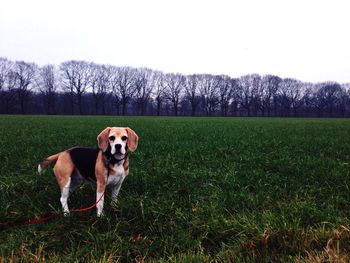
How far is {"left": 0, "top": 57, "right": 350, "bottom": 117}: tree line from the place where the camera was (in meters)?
87.7

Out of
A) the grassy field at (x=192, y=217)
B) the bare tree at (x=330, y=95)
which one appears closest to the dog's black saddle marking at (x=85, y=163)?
the grassy field at (x=192, y=217)

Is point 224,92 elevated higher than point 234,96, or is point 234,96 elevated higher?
point 224,92

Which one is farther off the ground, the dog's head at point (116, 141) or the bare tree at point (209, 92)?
the bare tree at point (209, 92)

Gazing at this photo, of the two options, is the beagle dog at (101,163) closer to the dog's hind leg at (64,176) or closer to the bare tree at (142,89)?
the dog's hind leg at (64,176)

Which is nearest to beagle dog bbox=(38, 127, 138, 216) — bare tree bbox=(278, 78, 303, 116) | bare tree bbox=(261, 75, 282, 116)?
bare tree bbox=(261, 75, 282, 116)

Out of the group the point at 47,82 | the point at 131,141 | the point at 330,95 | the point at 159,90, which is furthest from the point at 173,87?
the point at 131,141

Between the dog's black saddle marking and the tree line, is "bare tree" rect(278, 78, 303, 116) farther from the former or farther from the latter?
the dog's black saddle marking

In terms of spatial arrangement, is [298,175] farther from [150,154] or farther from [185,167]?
[150,154]

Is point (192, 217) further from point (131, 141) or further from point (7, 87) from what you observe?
point (7, 87)

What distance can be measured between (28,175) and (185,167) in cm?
374

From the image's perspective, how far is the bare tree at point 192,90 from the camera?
341 ft

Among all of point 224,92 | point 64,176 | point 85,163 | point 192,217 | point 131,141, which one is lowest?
point 192,217

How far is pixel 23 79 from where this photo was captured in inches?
3388

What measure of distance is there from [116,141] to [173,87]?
106238mm
